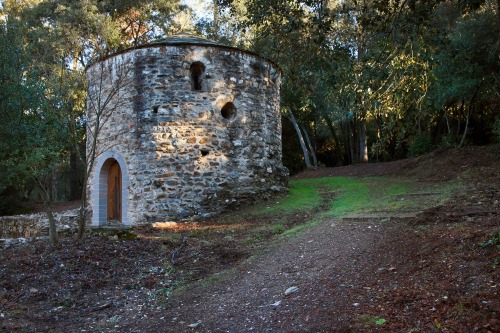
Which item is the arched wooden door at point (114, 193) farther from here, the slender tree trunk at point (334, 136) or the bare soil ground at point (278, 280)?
the slender tree trunk at point (334, 136)

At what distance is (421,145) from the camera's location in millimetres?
20031

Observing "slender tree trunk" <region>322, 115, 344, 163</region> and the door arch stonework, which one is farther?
"slender tree trunk" <region>322, 115, 344, 163</region>

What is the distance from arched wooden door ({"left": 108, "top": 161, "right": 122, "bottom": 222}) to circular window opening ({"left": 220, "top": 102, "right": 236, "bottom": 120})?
3.66 metres

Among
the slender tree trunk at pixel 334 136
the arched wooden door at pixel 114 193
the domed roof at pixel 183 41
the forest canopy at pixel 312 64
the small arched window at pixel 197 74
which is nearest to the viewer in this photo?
the forest canopy at pixel 312 64

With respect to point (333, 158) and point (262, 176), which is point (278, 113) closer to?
point (262, 176)

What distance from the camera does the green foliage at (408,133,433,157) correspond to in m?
20.0

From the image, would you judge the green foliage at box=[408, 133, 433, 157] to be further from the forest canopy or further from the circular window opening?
the circular window opening

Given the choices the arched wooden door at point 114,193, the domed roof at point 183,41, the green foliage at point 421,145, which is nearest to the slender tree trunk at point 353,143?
the green foliage at point 421,145

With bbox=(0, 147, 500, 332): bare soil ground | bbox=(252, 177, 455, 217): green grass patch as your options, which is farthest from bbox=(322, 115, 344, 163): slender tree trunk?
bbox=(0, 147, 500, 332): bare soil ground

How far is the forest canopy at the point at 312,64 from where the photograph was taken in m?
5.94

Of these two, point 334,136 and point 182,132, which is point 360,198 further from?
point 334,136

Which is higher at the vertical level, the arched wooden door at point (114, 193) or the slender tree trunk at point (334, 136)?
the slender tree trunk at point (334, 136)

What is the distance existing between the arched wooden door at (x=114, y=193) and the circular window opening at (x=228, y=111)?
12.0ft

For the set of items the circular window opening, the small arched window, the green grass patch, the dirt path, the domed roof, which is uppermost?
the domed roof
